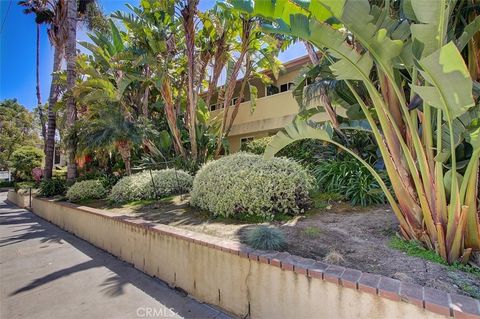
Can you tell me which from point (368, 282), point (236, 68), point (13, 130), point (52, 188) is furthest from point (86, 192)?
point (13, 130)

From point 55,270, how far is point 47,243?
8.95 ft

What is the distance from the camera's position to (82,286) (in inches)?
189

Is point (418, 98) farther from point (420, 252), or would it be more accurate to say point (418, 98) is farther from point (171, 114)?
point (171, 114)

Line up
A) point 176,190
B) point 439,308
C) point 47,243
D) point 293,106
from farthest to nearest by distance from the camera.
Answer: point 293,106, point 176,190, point 47,243, point 439,308

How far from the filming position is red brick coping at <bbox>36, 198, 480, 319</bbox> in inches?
93.7

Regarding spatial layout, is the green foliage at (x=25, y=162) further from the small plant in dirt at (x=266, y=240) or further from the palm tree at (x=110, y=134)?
the small plant in dirt at (x=266, y=240)

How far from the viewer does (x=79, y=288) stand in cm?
473

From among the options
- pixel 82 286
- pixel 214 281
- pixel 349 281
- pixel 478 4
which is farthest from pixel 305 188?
pixel 82 286

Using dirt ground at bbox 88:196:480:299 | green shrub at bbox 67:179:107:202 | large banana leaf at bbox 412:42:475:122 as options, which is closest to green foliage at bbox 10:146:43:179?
green shrub at bbox 67:179:107:202

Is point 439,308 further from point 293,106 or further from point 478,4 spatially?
point 293,106

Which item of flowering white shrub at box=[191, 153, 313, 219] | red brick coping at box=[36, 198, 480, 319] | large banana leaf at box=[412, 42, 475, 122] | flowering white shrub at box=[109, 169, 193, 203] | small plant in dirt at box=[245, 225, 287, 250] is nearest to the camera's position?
red brick coping at box=[36, 198, 480, 319]

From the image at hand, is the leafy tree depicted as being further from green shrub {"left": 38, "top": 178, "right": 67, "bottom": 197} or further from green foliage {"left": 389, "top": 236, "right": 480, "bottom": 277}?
green foliage {"left": 389, "top": 236, "right": 480, "bottom": 277}

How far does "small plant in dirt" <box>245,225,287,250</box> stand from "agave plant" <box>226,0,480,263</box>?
1.57m

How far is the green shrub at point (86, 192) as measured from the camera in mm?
10789
